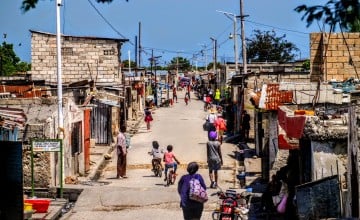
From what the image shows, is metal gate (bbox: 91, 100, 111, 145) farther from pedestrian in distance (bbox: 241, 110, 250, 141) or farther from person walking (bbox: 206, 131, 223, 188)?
person walking (bbox: 206, 131, 223, 188)

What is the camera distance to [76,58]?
1489 inches

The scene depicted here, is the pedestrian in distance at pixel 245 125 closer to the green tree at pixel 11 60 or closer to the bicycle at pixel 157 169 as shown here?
the bicycle at pixel 157 169

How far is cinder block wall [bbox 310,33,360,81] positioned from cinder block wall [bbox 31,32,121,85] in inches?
676

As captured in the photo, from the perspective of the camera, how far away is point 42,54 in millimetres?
37594

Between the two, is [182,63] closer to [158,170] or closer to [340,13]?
[158,170]

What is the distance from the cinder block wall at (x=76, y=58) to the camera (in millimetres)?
37500

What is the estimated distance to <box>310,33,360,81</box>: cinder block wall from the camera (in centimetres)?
2145

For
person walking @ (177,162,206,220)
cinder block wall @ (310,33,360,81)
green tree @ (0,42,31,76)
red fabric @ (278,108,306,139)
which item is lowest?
person walking @ (177,162,206,220)

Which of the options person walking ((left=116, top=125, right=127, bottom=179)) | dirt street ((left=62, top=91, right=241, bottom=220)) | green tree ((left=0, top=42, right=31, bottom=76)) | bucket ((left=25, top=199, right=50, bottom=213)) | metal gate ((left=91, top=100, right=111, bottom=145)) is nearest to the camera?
bucket ((left=25, top=199, right=50, bottom=213))

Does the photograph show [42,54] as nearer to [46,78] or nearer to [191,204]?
[46,78]

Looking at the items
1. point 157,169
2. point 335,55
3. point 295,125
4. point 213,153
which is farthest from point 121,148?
point 295,125

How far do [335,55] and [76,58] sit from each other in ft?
62.3

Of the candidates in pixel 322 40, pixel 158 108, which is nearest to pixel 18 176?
pixel 322 40

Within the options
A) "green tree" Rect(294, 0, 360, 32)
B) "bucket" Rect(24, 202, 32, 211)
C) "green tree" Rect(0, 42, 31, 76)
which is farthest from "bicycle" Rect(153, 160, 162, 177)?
"green tree" Rect(0, 42, 31, 76)
